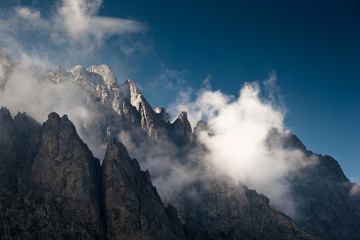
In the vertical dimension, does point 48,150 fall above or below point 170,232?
above

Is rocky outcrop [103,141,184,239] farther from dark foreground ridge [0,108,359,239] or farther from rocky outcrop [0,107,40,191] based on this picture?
rocky outcrop [0,107,40,191]

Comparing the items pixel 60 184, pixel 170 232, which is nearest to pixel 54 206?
pixel 60 184

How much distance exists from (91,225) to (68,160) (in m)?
37.8

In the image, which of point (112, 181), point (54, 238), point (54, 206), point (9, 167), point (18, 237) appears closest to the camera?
point (18, 237)

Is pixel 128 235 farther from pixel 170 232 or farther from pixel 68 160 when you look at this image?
pixel 68 160

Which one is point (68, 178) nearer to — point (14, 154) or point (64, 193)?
point (64, 193)

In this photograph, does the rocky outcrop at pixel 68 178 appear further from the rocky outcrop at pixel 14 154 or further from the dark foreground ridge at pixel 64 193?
the rocky outcrop at pixel 14 154

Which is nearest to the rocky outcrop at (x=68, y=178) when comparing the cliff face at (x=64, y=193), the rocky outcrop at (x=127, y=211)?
the cliff face at (x=64, y=193)

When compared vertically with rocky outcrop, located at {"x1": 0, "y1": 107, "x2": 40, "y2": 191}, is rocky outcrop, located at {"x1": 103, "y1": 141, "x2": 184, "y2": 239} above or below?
below

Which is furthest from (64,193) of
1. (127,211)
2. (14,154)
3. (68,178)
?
(14,154)

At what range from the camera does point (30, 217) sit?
150125 mm

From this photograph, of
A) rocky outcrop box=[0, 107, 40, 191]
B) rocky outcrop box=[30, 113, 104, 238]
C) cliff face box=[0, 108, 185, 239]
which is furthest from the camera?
rocky outcrop box=[30, 113, 104, 238]

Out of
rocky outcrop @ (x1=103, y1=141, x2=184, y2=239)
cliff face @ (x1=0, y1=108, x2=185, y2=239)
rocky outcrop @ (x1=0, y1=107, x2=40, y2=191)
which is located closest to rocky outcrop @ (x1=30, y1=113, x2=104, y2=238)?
cliff face @ (x1=0, y1=108, x2=185, y2=239)

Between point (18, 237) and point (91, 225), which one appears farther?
point (91, 225)
